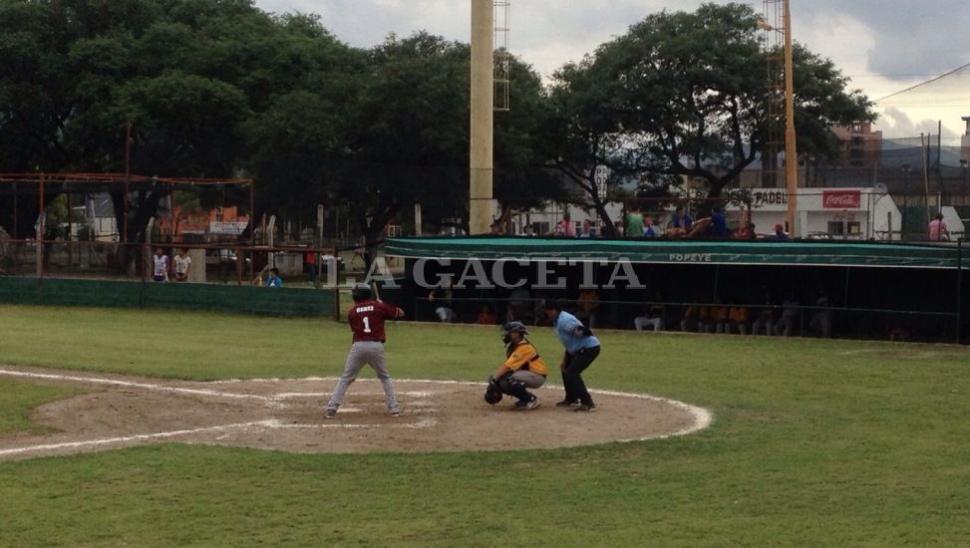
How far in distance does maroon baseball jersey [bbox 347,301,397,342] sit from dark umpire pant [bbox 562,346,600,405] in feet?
8.14

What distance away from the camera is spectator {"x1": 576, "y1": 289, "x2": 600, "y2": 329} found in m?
28.9

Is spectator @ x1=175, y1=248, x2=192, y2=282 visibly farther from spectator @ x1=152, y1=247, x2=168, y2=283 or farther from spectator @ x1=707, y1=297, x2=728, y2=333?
spectator @ x1=707, y1=297, x2=728, y2=333

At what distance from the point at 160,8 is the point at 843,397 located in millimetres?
43385

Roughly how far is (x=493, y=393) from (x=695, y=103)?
33903mm

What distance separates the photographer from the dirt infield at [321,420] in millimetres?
13727

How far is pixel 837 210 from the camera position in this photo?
39156mm

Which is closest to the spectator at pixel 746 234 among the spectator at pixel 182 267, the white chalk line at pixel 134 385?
the white chalk line at pixel 134 385

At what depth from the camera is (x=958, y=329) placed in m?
25.2

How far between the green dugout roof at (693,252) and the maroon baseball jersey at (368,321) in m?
13.2

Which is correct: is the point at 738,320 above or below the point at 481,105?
below

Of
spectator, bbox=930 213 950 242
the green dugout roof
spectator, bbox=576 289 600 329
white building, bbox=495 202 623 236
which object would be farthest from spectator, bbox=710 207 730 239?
white building, bbox=495 202 623 236

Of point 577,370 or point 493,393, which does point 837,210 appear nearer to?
point 577,370

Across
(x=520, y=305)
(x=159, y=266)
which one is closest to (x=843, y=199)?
(x=520, y=305)

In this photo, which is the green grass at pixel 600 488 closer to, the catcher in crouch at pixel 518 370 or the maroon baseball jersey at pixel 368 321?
the catcher in crouch at pixel 518 370
